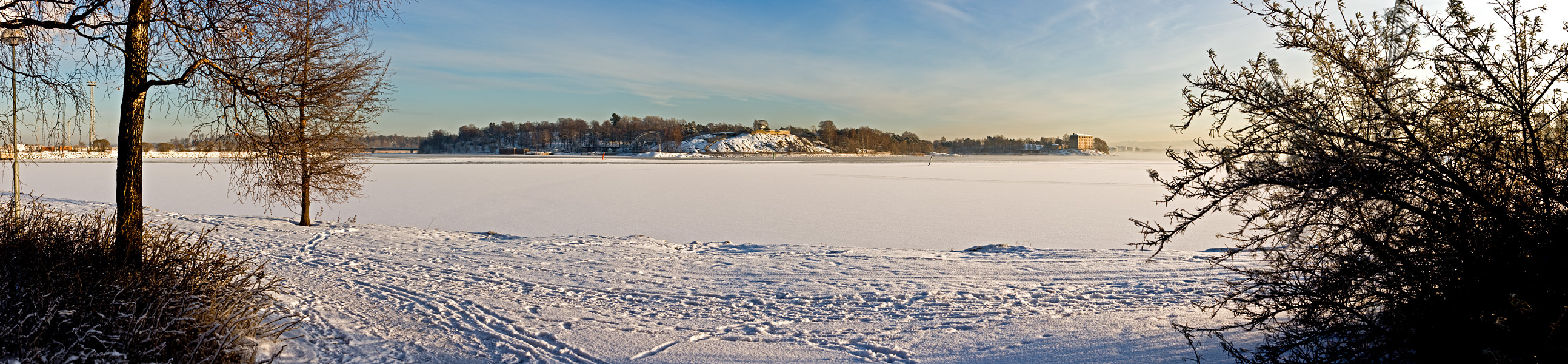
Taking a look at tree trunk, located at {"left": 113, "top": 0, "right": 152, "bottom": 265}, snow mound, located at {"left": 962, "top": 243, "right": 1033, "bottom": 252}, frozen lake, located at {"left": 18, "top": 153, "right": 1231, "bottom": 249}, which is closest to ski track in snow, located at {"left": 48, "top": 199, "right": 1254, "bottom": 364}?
snow mound, located at {"left": 962, "top": 243, "right": 1033, "bottom": 252}

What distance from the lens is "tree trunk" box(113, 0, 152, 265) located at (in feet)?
19.0

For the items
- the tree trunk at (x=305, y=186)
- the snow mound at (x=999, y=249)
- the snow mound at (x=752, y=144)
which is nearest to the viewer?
the snow mound at (x=999, y=249)

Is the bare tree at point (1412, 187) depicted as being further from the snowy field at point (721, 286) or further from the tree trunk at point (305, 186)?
the tree trunk at point (305, 186)

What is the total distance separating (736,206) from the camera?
22484mm

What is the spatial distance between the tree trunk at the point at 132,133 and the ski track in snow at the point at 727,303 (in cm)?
133

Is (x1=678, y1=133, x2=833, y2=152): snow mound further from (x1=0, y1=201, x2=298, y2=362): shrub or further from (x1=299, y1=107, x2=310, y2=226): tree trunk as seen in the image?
(x1=0, y1=201, x2=298, y2=362): shrub

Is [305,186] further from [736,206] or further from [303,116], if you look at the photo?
[736,206]

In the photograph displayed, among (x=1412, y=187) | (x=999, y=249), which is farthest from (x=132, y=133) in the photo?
(x=999, y=249)

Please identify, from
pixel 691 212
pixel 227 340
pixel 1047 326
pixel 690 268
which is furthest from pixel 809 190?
pixel 227 340

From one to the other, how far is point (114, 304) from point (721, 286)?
5.20 meters

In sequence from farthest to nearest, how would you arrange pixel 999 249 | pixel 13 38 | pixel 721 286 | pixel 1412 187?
pixel 999 249, pixel 721 286, pixel 13 38, pixel 1412 187

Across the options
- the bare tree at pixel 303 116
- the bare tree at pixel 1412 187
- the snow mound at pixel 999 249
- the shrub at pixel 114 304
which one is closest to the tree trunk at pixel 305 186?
the bare tree at pixel 303 116

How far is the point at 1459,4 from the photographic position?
3596 millimetres

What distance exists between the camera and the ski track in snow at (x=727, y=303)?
5.61 m
